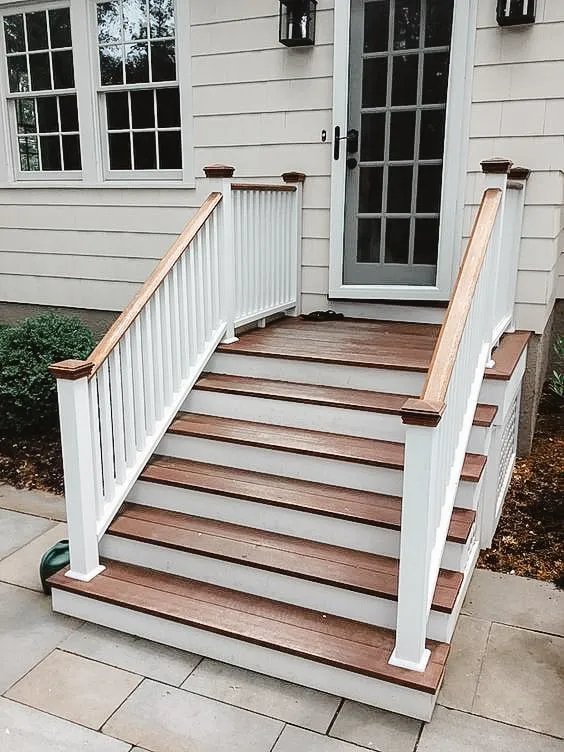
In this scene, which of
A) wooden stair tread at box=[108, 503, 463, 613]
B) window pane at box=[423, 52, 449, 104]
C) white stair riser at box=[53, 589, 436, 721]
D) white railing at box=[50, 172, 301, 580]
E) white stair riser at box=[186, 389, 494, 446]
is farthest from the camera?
window pane at box=[423, 52, 449, 104]

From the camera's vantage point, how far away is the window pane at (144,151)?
5109 mm

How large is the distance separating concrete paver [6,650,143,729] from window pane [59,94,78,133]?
4.16 m

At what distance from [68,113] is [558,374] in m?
4.28

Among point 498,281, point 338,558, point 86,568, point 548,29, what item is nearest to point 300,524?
point 338,558

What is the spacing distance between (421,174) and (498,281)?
4.11ft

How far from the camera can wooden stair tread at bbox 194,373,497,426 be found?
3164mm

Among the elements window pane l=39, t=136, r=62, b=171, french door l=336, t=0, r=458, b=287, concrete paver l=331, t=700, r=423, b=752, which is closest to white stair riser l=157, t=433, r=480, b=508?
concrete paver l=331, t=700, r=423, b=752

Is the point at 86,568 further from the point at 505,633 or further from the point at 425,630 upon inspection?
the point at 505,633

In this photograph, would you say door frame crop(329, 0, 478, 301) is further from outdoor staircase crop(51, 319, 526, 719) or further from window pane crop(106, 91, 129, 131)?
window pane crop(106, 91, 129, 131)

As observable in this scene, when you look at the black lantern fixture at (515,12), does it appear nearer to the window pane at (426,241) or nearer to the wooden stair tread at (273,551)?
the window pane at (426,241)

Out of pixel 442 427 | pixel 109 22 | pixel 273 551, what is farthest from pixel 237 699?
pixel 109 22

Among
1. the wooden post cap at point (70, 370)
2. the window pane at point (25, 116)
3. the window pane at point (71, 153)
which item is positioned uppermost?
the window pane at point (25, 116)

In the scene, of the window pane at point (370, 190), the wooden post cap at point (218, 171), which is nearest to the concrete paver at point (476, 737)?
the wooden post cap at point (218, 171)

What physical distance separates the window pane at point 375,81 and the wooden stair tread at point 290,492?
8.61 feet
